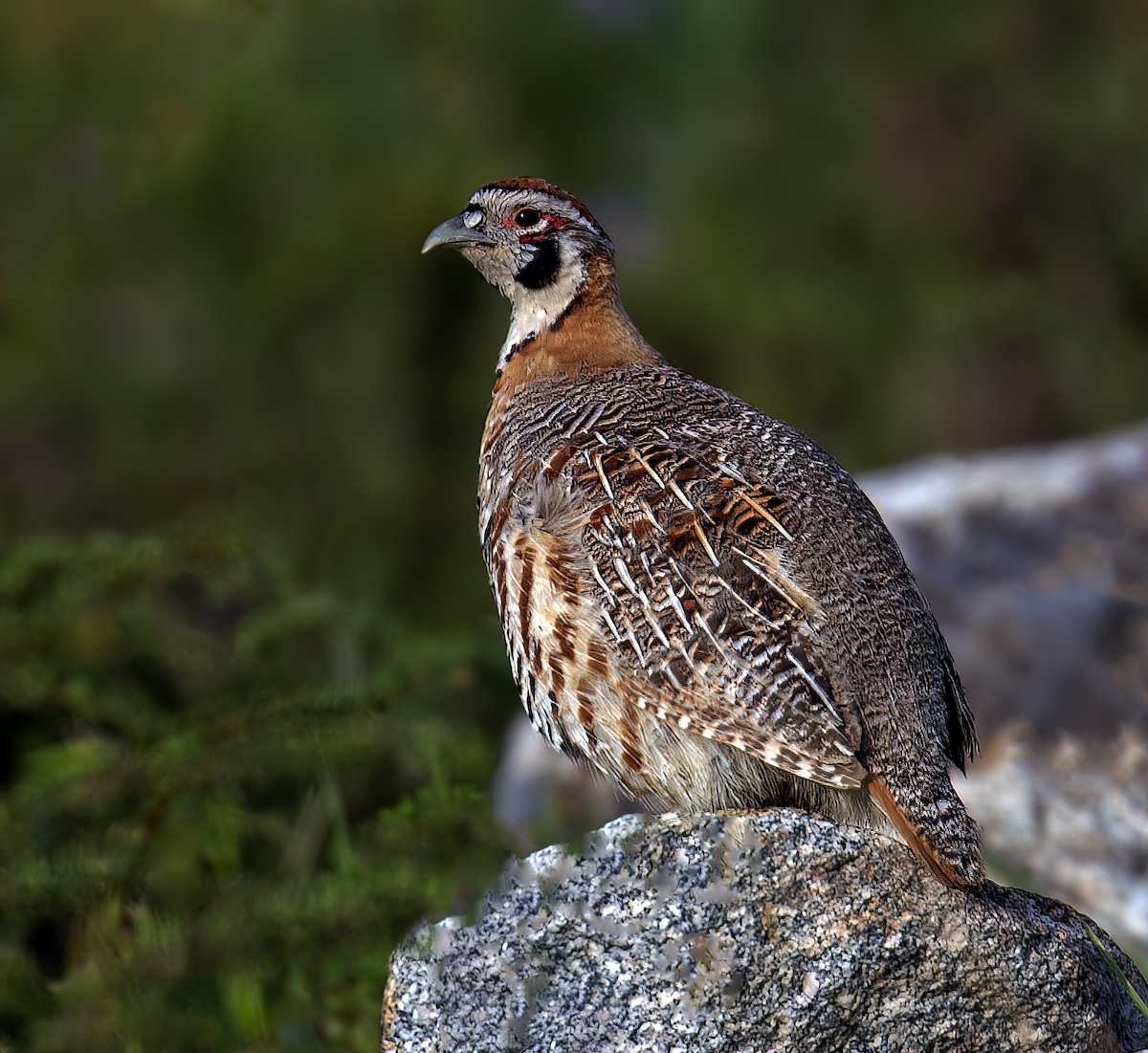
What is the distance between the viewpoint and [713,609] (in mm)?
4250

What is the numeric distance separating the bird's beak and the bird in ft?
3.24

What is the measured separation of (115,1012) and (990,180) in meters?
11.9

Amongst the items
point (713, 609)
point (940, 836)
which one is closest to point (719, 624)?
point (713, 609)

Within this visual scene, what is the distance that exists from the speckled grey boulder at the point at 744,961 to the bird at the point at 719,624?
203mm

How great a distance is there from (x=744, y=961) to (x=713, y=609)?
99cm

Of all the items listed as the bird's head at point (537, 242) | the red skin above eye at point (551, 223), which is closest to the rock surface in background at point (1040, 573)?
the bird's head at point (537, 242)

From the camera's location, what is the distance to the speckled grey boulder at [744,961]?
3.79 m

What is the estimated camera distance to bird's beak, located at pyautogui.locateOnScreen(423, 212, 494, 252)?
5688 millimetres

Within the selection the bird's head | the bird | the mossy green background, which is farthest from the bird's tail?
the mossy green background

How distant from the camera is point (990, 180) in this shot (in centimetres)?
1461

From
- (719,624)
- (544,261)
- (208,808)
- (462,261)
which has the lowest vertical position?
(208,808)

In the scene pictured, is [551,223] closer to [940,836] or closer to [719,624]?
[719,624]

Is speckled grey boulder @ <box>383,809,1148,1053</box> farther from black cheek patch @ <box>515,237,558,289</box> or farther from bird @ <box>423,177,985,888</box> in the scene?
black cheek patch @ <box>515,237,558,289</box>

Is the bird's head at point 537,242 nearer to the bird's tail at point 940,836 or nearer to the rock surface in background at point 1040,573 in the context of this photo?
the bird's tail at point 940,836
